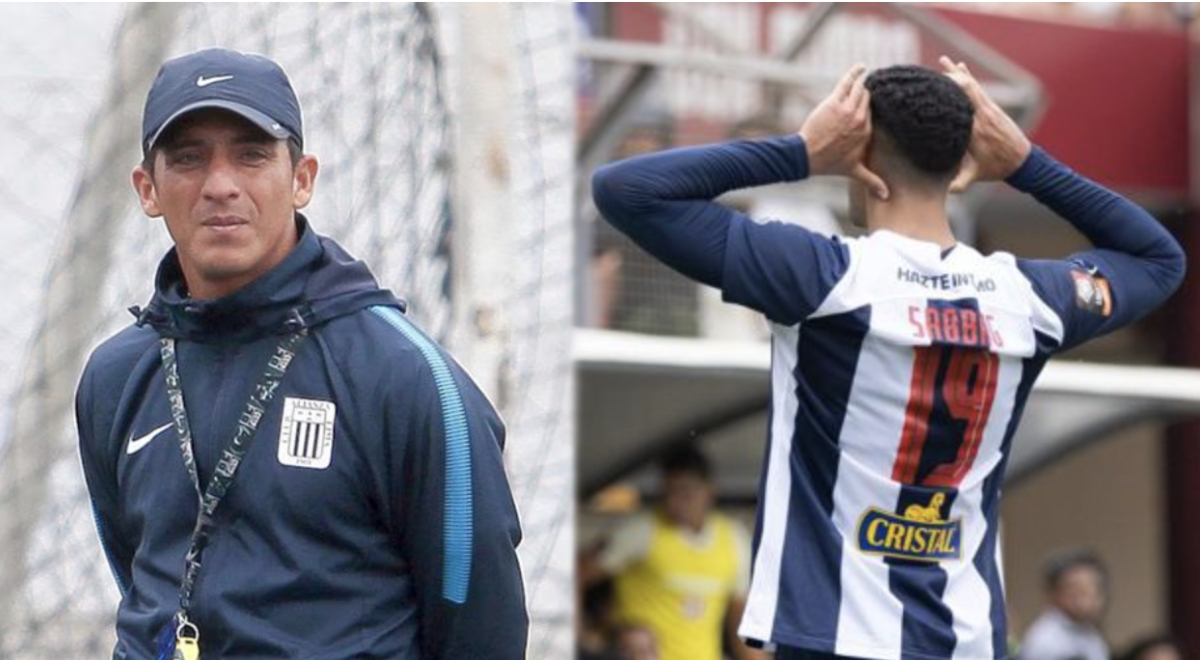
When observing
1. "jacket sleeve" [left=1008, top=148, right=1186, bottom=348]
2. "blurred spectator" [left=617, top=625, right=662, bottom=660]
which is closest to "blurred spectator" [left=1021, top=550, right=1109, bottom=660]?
"blurred spectator" [left=617, top=625, right=662, bottom=660]

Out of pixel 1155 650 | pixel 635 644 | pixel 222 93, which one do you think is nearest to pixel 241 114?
pixel 222 93

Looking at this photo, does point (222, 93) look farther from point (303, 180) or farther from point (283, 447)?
point (283, 447)

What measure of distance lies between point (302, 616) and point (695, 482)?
7230 mm

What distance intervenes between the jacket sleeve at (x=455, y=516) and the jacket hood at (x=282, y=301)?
152 mm

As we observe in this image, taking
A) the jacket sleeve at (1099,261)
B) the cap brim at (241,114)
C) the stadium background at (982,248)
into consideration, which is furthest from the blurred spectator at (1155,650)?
the cap brim at (241,114)

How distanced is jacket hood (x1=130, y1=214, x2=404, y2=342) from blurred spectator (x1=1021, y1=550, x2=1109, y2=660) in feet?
28.8

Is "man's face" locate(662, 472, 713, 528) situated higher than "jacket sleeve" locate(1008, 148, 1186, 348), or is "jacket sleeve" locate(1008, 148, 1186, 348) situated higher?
"jacket sleeve" locate(1008, 148, 1186, 348)

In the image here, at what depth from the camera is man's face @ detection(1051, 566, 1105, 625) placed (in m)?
12.3

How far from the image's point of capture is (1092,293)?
5.00 m

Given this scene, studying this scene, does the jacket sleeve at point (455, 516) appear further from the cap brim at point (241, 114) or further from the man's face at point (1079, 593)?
the man's face at point (1079, 593)

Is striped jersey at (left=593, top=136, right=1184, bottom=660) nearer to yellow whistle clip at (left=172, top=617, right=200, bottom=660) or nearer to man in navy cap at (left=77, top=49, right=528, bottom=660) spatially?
man in navy cap at (left=77, top=49, right=528, bottom=660)

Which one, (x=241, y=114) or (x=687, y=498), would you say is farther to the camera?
(x=687, y=498)

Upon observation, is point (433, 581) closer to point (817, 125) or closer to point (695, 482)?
point (817, 125)

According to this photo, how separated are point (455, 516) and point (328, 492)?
0.63 ft
